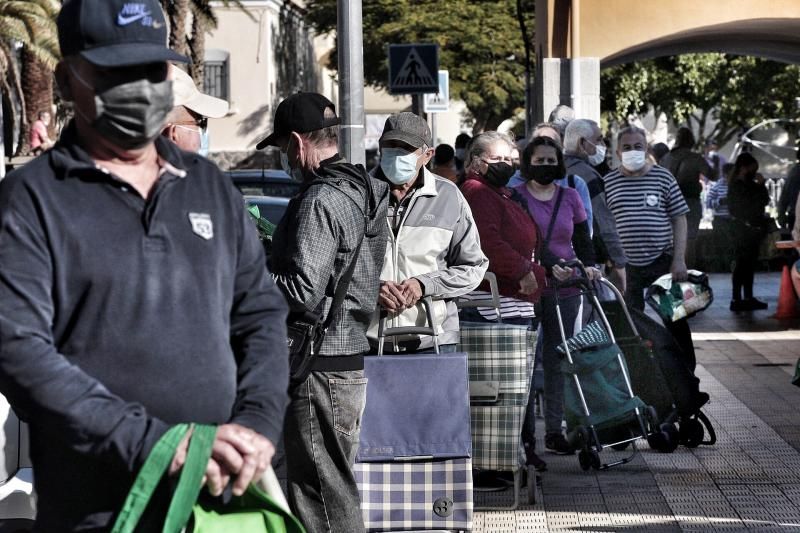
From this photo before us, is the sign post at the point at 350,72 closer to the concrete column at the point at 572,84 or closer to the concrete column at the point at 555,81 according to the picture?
the concrete column at the point at 572,84

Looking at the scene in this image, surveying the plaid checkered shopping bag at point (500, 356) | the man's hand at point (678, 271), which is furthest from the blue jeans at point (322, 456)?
the man's hand at point (678, 271)

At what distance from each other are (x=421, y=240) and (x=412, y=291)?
379 millimetres

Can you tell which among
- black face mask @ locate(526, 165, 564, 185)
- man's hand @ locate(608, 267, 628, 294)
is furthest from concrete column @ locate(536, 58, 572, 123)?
black face mask @ locate(526, 165, 564, 185)

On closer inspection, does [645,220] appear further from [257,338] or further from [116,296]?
→ [116,296]

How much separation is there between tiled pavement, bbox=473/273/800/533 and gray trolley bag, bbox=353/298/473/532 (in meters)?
1.07

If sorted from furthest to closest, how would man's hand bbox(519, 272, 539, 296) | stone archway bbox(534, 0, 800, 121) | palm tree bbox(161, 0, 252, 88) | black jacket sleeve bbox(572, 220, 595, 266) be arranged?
palm tree bbox(161, 0, 252, 88) < stone archway bbox(534, 0, 800, 121) < black jacket sleeve bbox(572, 220, 595, 266) < man's hand bbox(519, 272, 539, 296)

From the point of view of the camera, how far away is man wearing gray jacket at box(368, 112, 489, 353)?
21.8 feet

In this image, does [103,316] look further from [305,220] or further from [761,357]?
[761,357]

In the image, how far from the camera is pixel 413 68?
15.0 meters

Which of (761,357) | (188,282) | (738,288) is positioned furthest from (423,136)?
(738,288)

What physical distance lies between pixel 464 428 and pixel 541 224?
298 cm

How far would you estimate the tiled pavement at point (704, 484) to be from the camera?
286 inches

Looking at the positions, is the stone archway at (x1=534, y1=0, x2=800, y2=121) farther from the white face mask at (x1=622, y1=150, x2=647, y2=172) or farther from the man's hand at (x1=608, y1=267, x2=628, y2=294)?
the man's hand at (x1=608, y1=267, x2=628, y2=294)

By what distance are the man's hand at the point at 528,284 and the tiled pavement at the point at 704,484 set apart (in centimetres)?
101
